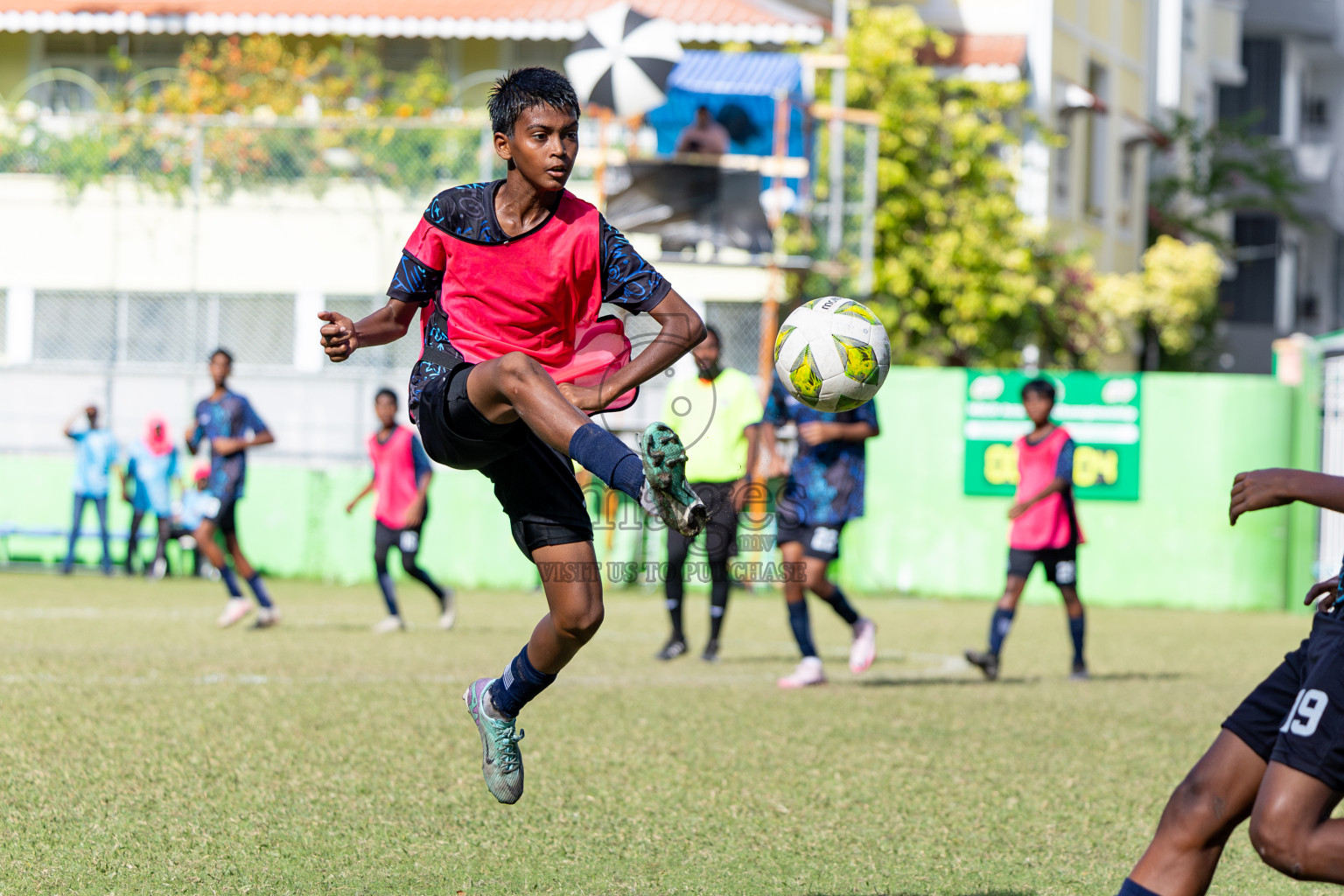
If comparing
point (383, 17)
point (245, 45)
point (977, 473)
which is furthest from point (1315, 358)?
point (245, 45)

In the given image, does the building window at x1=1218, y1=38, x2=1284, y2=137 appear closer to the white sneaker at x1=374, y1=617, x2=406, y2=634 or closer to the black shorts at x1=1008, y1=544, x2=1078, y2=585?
the black shorts at x1=1008, y1=544, x2=1078, y2=585

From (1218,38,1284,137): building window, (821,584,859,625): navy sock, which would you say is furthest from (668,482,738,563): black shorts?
(1218,38,1284,137): building window

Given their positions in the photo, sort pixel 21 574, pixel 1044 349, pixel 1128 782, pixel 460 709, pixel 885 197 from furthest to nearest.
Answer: pixel 1044 349 < pixel 885 197 < pixel 21 574 < pixel 460 709 < pixel 1128 782

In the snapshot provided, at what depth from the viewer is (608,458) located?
14.4 ft

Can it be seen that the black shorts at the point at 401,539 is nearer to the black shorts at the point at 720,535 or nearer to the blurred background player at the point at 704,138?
the black shorts at the point at 720,535

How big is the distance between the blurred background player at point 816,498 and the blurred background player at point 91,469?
10.1 metres

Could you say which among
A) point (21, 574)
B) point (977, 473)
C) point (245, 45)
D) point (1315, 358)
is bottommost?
point (21, 574)

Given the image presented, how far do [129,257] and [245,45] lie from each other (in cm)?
497

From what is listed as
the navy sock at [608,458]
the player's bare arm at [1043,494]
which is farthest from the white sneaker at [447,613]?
the navy sock at [608,458]

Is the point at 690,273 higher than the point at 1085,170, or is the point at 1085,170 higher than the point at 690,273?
the point at 1085,170

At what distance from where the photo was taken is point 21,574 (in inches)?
709

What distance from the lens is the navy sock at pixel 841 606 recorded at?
10.3m

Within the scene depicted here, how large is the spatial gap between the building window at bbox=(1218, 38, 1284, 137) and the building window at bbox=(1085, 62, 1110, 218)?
13.7 m

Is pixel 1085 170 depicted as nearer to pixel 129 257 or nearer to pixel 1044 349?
pixel 1044 349
